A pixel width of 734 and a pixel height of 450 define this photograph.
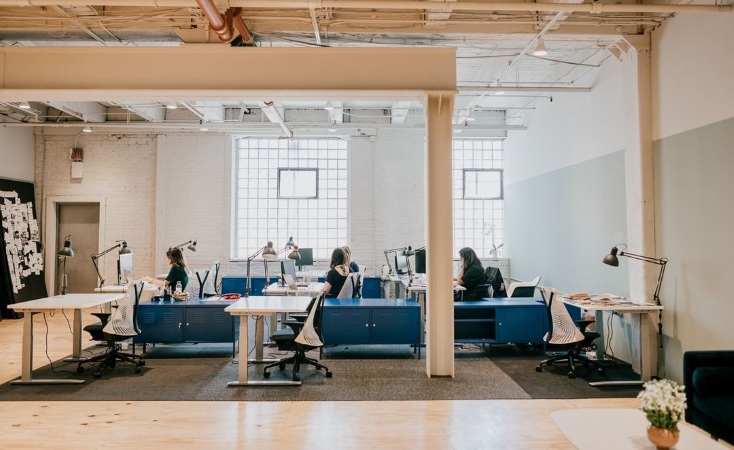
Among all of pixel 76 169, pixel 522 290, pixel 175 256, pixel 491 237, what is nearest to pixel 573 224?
pixel 522 290

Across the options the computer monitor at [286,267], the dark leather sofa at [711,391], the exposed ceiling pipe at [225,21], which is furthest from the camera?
the computer monitor at [286,267]

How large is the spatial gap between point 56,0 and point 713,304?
6.77 meters

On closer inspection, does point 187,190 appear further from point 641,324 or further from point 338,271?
point 641,324

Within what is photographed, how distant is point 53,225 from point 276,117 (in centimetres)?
558

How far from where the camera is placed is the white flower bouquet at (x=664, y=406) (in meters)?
2.20

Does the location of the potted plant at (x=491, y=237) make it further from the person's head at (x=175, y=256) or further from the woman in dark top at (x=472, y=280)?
the person's head at (x=175, y=256)

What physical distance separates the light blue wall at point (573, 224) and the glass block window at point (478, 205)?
0.92 m

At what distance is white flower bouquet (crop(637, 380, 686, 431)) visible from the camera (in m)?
2.20

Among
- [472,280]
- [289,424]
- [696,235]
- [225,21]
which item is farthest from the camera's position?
[472,280]

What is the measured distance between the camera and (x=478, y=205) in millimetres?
11117

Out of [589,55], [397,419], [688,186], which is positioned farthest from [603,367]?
[589,55]

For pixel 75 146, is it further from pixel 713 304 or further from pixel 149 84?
pixel 713 304

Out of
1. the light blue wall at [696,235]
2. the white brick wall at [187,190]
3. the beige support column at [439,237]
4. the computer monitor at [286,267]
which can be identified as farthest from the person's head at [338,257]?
the white brick wall at [187,190]

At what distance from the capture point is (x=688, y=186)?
16.2 ft
